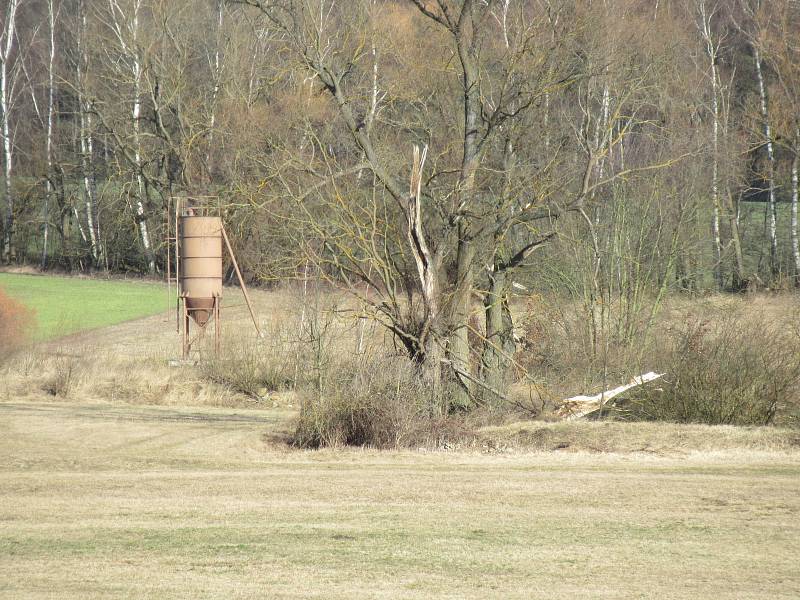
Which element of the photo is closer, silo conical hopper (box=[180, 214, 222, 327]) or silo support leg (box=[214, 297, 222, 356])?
silo support leg (box=[214, 297, 222, 356])

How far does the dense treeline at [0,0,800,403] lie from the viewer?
17359 mm

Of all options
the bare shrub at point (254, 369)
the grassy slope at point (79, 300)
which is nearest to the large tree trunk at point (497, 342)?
the bare shrub at point (254, 369)

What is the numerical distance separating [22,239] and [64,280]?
6.19 meters

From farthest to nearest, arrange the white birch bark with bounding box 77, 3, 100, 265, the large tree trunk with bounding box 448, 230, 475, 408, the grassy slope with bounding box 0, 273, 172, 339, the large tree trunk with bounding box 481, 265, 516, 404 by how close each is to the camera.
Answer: the white birch bark with bounding box 77, 3, 100, 265 → the grassy slope with bounding box 0, 273, 172, 339 → the large tree trunk with bounding box 481, 265, 516, 404 → the large tree trunk with bounding box 448, 230, 475, 408

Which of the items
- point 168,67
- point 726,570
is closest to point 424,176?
point 726,570

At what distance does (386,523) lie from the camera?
10797mm

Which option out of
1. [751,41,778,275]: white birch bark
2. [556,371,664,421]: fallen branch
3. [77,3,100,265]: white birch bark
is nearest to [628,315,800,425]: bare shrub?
[556,371,664,421]: fallen branch

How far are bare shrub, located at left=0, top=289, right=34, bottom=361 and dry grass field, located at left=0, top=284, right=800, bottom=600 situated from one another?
19.4ft

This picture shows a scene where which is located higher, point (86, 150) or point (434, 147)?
point (86, 150)

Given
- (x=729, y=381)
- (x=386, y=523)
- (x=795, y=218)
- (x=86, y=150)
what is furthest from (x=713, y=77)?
(x=386, y=523)

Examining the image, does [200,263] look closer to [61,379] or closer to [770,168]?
[61,379]

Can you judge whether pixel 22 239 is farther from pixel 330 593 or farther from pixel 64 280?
pixel 330 593

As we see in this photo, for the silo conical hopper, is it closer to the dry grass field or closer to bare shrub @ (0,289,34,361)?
bare shrub @ (0,289,34,361)

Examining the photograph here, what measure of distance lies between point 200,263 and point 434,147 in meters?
7.28
